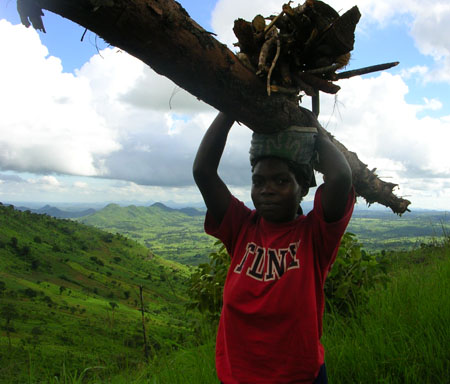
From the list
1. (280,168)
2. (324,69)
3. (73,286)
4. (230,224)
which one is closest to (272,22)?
(324,69)

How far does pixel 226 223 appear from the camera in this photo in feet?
8.24

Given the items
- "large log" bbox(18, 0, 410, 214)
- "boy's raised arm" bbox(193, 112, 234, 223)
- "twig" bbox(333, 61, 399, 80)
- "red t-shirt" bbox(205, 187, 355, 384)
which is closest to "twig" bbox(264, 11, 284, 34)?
"large log" bbox(18, 0, 410, 214)

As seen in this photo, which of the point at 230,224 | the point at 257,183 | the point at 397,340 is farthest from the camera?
the point at 397,340

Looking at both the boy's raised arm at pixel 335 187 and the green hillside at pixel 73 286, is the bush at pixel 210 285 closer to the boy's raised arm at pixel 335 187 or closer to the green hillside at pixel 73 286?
the boy's raised arm at pixel 335 187

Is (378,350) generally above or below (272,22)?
below

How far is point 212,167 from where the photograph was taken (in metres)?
2.54

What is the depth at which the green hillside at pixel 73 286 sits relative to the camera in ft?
232

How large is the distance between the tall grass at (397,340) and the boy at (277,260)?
883 mm

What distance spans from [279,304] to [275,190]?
72cm

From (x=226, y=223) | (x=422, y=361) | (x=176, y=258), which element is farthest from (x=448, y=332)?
(x=176, y=258)

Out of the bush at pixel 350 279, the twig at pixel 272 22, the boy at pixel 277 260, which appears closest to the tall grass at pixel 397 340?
the bush at pixel 350 279

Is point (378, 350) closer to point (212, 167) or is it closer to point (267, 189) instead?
point (267, 189)

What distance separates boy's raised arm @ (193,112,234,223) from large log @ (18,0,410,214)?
0.30m

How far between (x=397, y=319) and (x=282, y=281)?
1.82 m
